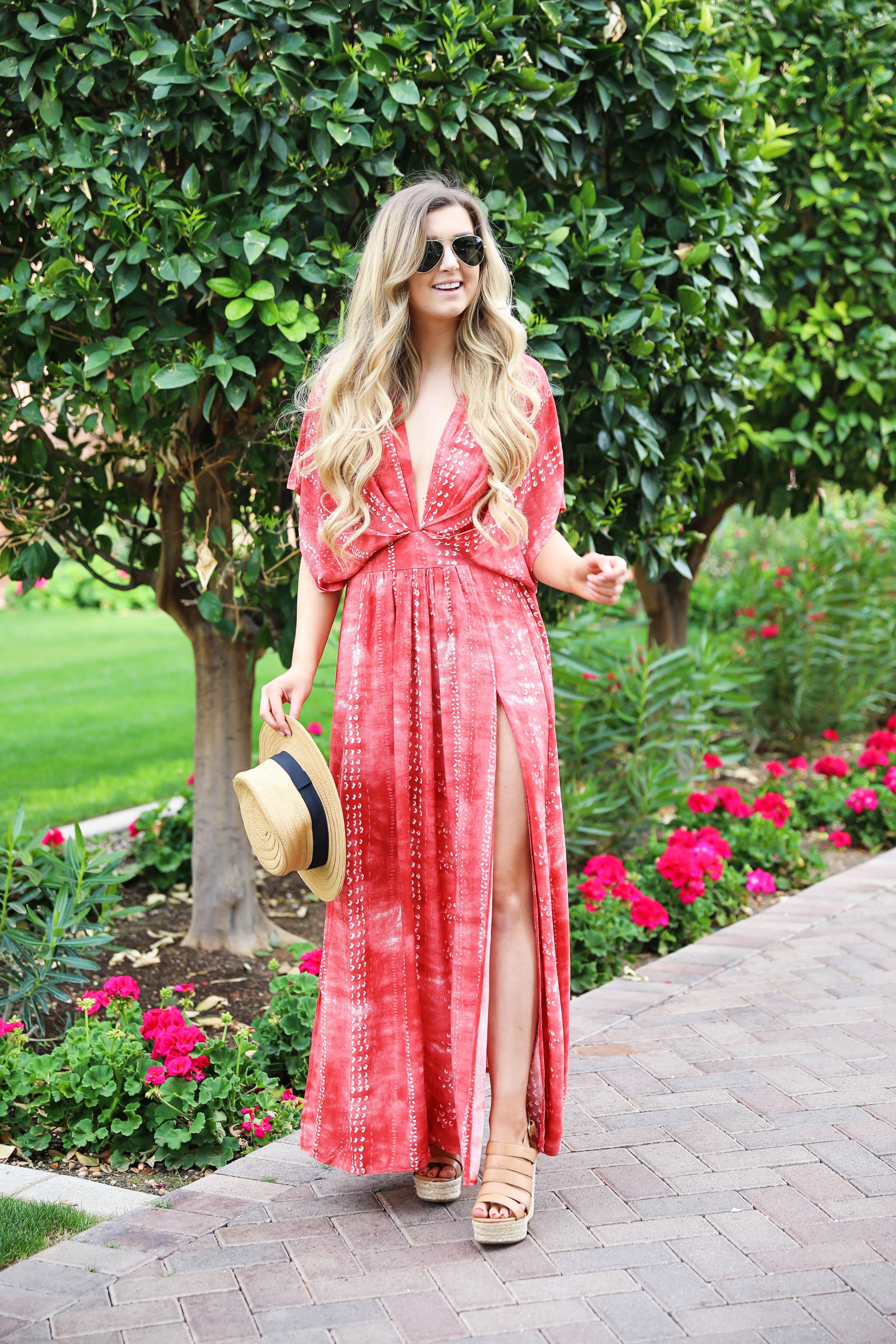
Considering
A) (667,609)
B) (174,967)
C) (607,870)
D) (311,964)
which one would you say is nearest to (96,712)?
(667,609)

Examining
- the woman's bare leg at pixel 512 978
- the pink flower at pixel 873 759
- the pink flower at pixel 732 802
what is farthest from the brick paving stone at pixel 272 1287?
the pink flower at pixel 873 759

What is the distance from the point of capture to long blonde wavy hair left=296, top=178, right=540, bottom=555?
255cm

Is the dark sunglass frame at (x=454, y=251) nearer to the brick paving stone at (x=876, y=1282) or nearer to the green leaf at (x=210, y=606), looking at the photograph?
the green leaf at (x=210, y=606)

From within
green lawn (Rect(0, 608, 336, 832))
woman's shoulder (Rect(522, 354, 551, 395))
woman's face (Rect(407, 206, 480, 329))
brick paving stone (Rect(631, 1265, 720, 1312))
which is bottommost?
green lawn (Rect(0, 608, 336, 832))

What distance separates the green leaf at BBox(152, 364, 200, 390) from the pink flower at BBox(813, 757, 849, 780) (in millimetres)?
3662

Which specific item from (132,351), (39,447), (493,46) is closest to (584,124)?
(493,46)

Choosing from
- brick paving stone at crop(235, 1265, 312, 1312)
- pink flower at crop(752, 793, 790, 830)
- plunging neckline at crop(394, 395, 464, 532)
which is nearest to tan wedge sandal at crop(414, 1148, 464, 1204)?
brick paving stone at crop(235, 1265, 312, 1312)

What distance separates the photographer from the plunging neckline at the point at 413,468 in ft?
8.46

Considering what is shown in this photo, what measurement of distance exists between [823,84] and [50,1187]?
16.0 feet

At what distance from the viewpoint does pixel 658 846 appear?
4.89m

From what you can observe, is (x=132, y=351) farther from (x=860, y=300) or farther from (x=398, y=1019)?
(x=860, y=300)

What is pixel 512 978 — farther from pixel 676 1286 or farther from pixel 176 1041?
pixel 176 1041

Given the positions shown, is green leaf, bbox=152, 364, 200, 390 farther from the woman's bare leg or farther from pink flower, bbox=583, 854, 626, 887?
pink flower, bbox=583, 854, 626, 887

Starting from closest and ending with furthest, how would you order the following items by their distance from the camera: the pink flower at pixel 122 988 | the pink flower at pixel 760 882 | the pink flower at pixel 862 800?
the pink flower at pixel 122 988 → the pink flower at pixel 760 882 → the pink flower at pixel 862 800
